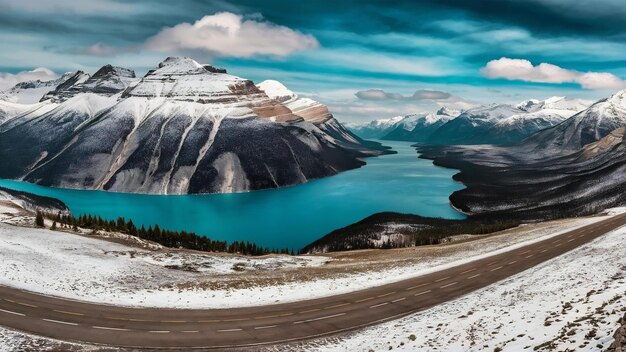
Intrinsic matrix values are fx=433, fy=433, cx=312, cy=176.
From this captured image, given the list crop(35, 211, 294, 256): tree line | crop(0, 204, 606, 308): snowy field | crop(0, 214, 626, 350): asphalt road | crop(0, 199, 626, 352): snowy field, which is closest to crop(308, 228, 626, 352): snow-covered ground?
crop(0, 199, 626, 352): snowy field

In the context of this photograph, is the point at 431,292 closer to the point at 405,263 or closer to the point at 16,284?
the point at 405,263

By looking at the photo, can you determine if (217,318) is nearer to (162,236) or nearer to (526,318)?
(526,318)

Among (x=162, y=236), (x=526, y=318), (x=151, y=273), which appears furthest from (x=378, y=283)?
(x=162, y=236)

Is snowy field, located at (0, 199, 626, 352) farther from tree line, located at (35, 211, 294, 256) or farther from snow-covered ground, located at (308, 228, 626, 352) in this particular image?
tree line, located at (35, 211, 294, 256)

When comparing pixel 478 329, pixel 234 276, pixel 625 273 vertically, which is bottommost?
pixel 234 276

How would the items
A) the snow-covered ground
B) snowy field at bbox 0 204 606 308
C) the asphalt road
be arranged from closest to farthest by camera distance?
the snow-covered ground
the asphalt road
snowy field at bbox 0 204 606 308

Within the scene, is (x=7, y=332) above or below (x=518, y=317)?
below

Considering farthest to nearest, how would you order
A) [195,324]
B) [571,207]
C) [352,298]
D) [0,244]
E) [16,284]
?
[571,207] < [0,244] < [352,298] < [16,284] < [195,324]

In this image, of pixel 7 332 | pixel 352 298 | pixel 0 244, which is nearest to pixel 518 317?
pixel 352 298
